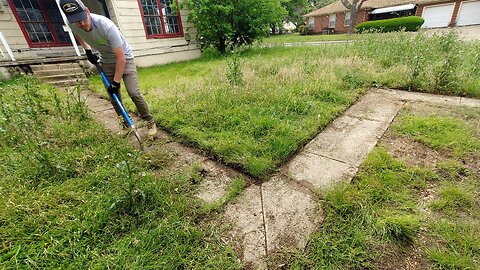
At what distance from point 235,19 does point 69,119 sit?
27.5 ft

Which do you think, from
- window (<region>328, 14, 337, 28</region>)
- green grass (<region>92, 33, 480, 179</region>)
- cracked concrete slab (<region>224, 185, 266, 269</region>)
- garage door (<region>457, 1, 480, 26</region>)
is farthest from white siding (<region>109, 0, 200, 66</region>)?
window (<region>328, 14, 337, 28</region>)

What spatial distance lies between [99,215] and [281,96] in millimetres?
2961

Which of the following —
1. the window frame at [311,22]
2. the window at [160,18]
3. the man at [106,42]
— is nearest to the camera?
the man at [106,42]

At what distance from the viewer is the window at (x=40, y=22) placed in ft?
24.4

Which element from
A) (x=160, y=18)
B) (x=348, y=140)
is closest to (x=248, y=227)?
(x=348, y=140)

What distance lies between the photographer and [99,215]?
1.65 meters

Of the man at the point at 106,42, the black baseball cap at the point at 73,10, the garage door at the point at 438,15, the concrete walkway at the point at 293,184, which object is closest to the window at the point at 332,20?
the garage door at the point at 438,15

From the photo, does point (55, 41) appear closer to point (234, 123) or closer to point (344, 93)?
point (234, 123)

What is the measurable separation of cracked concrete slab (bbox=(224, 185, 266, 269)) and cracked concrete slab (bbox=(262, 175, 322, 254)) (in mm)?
52

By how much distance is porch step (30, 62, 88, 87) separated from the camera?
6.13 m

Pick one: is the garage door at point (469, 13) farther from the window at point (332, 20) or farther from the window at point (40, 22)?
the window at point (40, 22)

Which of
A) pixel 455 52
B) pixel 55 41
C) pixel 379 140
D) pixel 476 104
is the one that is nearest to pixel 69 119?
pixel 379 140

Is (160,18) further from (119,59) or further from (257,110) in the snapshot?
(257,110)

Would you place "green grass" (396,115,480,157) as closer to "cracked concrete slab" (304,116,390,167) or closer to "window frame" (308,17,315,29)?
"cracked concrete slab" (304,116,390,167)
